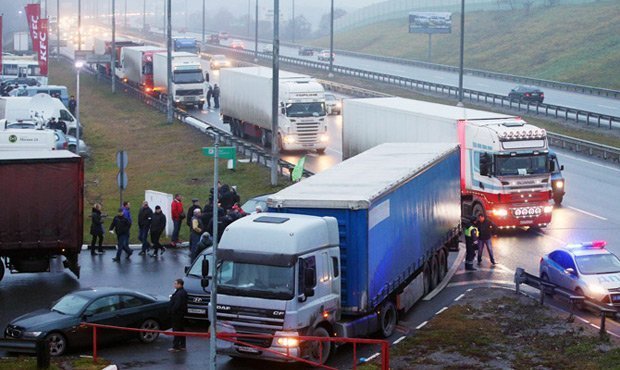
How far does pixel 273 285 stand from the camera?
19.7m

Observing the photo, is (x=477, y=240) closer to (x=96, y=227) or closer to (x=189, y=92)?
(x=96, y=227)

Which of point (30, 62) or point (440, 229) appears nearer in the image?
point (440, 229)

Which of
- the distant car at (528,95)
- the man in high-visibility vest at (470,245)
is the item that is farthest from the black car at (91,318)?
the distant car at (528,95)

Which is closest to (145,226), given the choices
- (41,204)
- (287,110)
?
(41,204)

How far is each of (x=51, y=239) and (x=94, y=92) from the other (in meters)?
59.5

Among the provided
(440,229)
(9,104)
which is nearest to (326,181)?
(440,229)

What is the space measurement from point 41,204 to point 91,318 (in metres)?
7.20

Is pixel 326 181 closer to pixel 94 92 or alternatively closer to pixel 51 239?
pixel 51 239

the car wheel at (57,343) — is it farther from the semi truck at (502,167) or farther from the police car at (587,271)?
the semi truck at (502,167)

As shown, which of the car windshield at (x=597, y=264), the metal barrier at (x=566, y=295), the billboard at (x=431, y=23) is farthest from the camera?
the billboard at (x=431, y=23)

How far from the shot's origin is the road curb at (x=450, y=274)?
26.9 metres

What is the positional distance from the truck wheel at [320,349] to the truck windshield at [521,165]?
14.1 meters

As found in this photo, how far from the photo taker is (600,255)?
26469 mm

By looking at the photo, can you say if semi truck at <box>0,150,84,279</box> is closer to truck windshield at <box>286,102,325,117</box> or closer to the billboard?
truck windshield at <box>286,102,325,117</box>
